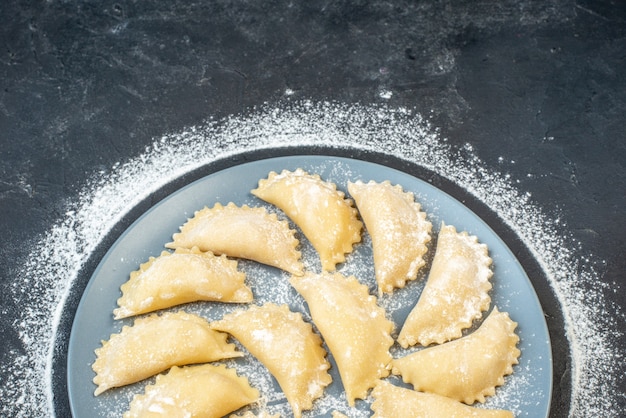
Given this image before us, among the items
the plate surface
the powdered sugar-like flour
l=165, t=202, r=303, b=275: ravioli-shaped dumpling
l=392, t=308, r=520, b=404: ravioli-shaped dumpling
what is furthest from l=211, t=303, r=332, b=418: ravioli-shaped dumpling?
the powdered sugar-like flour

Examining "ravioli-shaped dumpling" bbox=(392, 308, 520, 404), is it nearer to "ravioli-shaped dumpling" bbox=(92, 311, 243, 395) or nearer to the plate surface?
the plate surface

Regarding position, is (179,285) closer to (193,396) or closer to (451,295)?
(193,396)

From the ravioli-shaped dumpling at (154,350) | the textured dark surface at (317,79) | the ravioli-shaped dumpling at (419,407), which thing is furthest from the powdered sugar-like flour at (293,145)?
the ravioli-shaped dumpling at (419,407)

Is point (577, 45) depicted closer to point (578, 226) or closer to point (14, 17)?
point (578, 226)

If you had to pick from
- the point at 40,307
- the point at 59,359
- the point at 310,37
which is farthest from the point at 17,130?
the point at 310,37

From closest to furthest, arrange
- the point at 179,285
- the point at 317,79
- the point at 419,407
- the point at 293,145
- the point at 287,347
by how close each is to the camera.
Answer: the point at 419,407 → the point at 287,347 → the point at 179,285 → the point at 293,145 → the point at 317,79

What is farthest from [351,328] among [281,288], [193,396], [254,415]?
[193,396]
